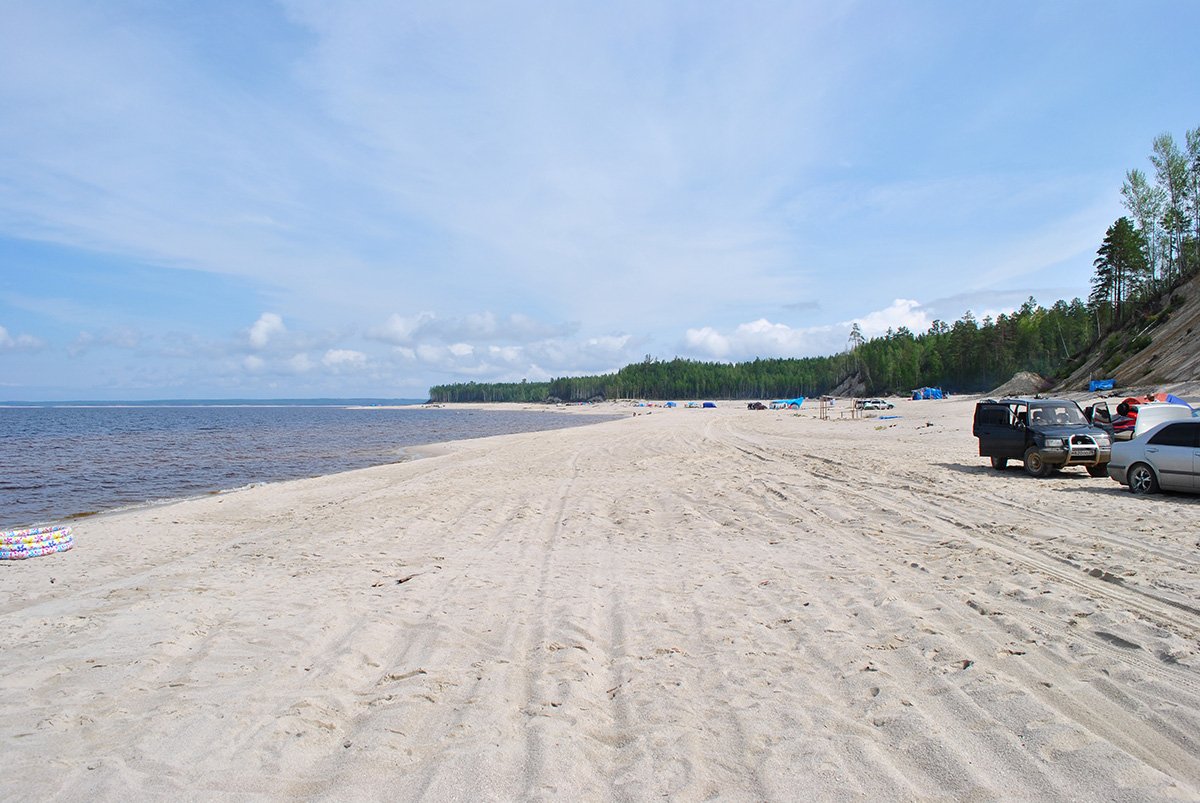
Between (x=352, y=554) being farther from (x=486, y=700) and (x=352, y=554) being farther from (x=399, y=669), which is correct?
(x=486, y=700)

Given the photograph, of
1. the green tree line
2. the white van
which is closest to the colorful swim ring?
the white van

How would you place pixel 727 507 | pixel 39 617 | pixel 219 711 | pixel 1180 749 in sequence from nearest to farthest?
pixel 1180 749, pixel 219 711, pixel 39 617, pixel 727 507

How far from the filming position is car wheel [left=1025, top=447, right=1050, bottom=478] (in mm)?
16312

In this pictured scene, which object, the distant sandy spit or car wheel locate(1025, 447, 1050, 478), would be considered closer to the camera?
the distant sandy spit

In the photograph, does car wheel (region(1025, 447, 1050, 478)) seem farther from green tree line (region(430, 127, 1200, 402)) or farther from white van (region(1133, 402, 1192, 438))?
green tree line (region(430, 127, 1200, 402))

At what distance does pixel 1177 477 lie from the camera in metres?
12.7

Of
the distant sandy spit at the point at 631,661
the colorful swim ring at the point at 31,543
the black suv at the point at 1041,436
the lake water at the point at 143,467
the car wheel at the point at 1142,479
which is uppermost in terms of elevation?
the black suv at the point at 1041,436

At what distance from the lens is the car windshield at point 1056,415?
16994mm

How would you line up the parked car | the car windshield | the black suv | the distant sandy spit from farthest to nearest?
1. the car windshield
2. the black suv
3. the parked car
4. the distant sandy spit

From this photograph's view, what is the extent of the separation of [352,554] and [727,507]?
7.27 metres

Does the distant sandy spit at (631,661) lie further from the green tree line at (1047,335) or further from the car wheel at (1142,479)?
the green tree line at (1047,335)

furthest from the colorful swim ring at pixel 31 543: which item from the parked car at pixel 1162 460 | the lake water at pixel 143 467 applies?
the parked car at pixel 1162 460

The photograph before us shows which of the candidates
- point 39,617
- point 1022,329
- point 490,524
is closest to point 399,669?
point 39,617

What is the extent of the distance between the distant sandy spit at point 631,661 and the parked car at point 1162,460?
27.7 inches
